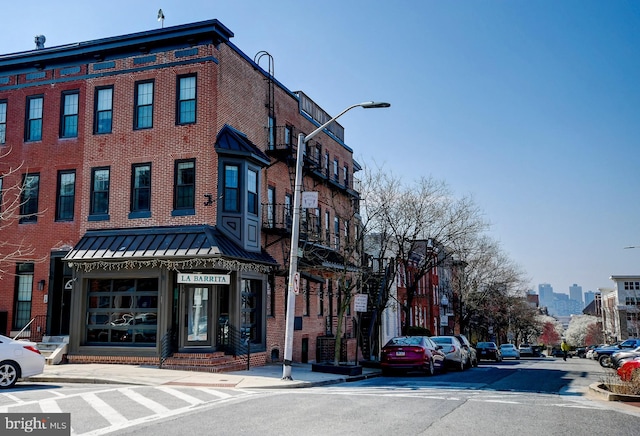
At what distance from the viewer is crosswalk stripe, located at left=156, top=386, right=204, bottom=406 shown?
12.2 m

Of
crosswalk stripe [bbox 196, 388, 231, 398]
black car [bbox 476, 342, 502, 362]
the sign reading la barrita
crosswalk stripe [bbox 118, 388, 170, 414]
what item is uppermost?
the sign reading la barrita

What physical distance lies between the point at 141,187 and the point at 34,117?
6.07 metres

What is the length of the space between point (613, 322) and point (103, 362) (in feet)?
348

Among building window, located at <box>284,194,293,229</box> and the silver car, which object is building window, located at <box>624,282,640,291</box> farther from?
building window, located at <box>284,194,293,229</box>

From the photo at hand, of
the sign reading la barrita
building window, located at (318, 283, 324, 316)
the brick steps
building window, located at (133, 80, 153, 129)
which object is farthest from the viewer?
building window, located at (318, 283, 324, 316)

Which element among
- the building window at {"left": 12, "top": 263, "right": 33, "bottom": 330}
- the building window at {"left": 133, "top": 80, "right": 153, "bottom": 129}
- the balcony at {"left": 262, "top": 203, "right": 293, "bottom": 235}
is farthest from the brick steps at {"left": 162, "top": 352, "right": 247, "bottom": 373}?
the building window at {"left": 133, "top": 80, "right": 153, "bottom": 129}

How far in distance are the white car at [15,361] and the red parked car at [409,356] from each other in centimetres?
1179

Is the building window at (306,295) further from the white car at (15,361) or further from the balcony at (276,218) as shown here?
the white car at (15,361)

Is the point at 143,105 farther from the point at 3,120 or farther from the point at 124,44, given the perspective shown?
the point at 3,120

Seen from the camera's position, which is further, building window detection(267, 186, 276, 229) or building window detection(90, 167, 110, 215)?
building window detection(267, 186, 276, 229)

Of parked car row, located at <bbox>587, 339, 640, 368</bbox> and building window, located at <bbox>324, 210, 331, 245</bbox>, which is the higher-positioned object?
building window, located at <bbox>324, 210, 331, 245</bbox>

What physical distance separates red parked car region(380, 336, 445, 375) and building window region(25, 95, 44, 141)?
16088 millimetres

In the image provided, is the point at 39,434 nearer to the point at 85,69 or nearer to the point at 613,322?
the point at 85,69

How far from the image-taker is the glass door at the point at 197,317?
2028 centimetres
